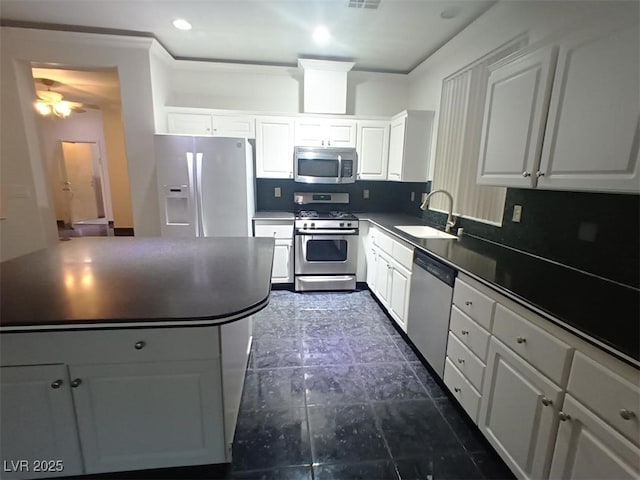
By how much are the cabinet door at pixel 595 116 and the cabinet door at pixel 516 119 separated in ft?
0.20

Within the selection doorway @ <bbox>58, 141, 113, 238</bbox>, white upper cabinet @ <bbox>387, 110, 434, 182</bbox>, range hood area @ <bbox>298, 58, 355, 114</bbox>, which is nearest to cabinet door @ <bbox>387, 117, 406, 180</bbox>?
white upper cabinet @ <bbox>387, 110, 434, 182</bbox>

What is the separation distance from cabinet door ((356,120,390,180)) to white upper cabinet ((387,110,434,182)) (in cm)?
22

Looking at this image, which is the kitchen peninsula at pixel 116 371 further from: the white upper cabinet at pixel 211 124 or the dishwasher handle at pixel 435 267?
the white upper cabinet at pixel 211 124

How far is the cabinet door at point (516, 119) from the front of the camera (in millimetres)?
Answer: 1533

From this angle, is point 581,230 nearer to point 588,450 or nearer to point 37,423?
point 588,450

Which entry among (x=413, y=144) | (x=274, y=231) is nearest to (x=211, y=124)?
(x=274, y=231)

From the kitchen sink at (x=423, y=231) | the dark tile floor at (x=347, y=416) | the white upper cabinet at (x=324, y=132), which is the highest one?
the white upper cabinet at (x=324, y=132)

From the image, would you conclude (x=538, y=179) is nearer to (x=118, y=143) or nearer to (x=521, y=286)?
(x=521, y=286)

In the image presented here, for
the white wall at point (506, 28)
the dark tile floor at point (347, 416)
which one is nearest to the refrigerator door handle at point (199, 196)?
the dark tile floor at point (347, 416)

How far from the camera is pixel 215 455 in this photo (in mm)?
1327

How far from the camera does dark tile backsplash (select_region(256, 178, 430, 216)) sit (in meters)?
4.00

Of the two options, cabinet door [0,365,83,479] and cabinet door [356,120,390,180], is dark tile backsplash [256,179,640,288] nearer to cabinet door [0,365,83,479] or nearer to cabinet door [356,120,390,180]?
cabinet door [356,120,390,180]

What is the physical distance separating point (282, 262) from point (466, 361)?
2.33m

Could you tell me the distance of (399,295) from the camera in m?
2.68
